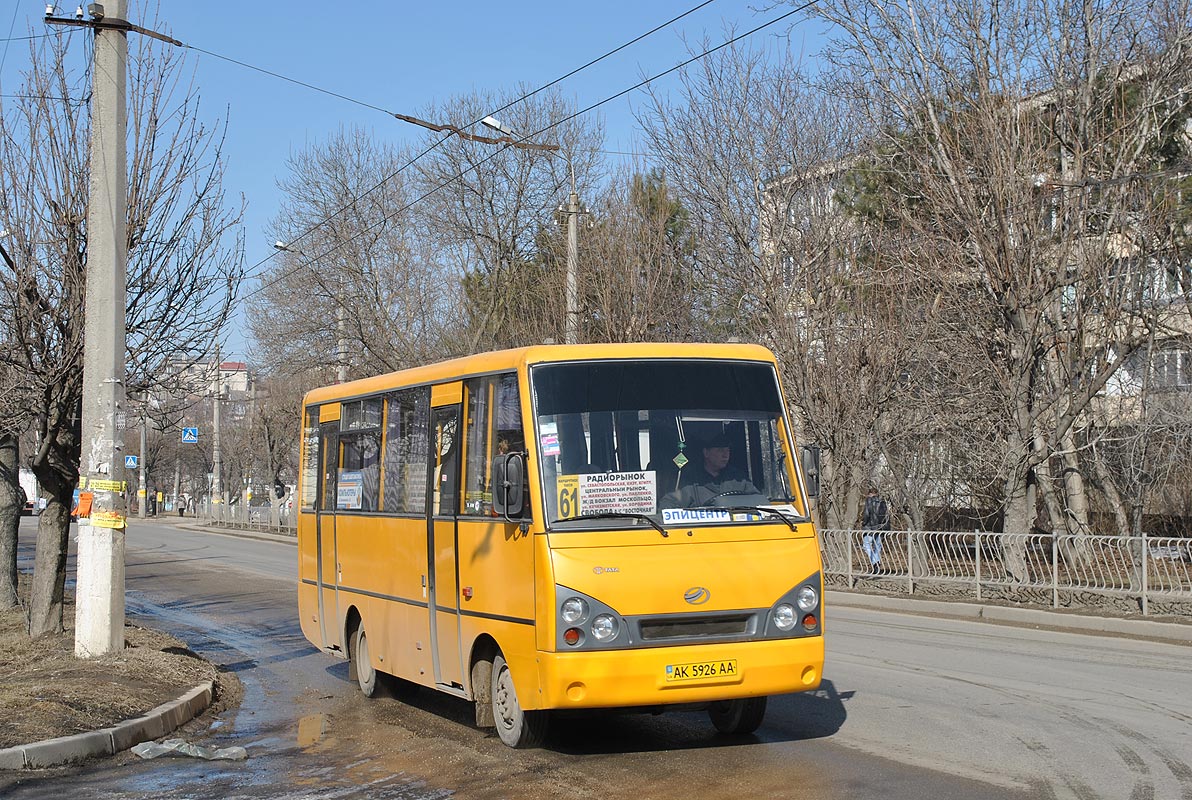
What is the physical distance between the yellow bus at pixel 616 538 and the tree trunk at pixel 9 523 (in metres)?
10.1

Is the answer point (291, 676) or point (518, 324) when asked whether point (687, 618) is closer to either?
point (291, 676)

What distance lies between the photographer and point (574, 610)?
8.01 meters

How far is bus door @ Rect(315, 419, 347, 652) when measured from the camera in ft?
42.0

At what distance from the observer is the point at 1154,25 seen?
2178cm

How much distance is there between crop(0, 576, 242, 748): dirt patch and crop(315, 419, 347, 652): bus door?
106cm

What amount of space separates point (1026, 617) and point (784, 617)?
36.4ft

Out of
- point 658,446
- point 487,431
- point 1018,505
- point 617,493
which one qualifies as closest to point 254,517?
point 1018,505

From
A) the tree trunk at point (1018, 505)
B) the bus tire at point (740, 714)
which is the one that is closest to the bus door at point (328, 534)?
the bus tire at point (740, 714)

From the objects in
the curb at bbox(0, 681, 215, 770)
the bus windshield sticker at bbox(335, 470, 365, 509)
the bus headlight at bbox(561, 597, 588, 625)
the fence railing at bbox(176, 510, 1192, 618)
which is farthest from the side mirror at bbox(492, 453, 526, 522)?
the fence railing at bbox(176, 510, 1192, 618)

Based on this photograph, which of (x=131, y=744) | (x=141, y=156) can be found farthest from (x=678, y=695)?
(x=141, y=156)

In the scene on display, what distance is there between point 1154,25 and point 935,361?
6589mm

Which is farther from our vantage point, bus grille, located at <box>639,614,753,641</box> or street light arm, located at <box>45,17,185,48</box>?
street light arm, located at <box>45,17,185,48</box>

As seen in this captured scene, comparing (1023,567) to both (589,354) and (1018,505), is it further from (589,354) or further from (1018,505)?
(589,354)

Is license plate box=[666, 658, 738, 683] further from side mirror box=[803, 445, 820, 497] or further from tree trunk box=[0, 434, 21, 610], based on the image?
tree trunk box=[0, 434, 21, 610]
